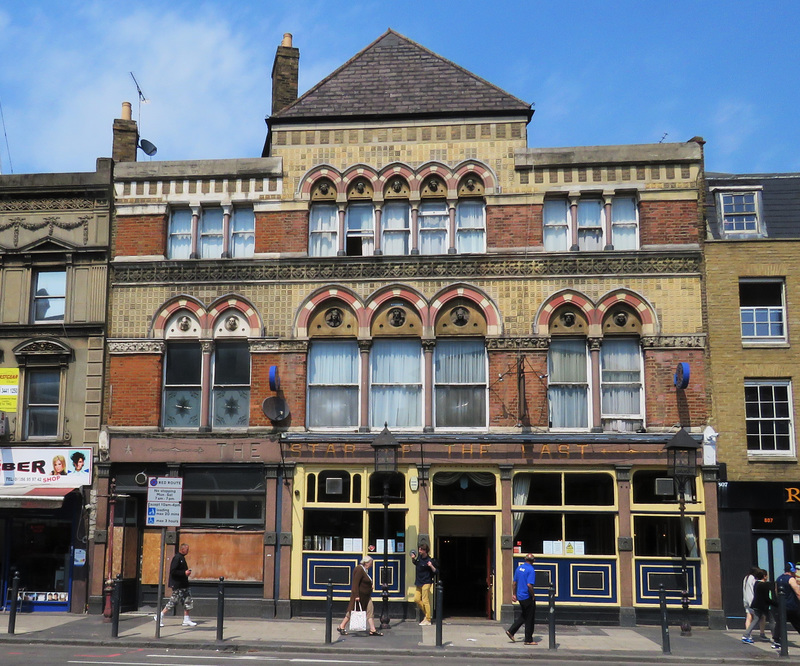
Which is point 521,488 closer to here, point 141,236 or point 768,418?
point 768,418

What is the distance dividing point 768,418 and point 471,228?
8512mm

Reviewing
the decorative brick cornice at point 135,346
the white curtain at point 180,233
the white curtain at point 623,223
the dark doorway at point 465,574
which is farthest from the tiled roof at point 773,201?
the decorative brick cornice at point 135,346

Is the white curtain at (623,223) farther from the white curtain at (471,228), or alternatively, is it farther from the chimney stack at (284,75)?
the chimney stack at (284,75)

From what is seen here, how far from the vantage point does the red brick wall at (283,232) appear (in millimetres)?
23422

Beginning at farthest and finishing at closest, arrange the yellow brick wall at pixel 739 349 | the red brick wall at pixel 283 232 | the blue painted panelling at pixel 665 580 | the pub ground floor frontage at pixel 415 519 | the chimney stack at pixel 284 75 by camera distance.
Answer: the chimney stack at pixel 284 75
the red brick wall at pixel 283 232
the yellow brick wall at pixel 739 349
the pub ground floor frontage at pixel 415 519
the blue painted panelling at pixel 665 580

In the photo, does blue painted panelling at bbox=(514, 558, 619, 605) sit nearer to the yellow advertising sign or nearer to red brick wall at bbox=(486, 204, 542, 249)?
red brick wall at bbox=(486, 204, 542, 249)

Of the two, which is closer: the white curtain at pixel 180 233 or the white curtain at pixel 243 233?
the white curtain at pixel 243 233

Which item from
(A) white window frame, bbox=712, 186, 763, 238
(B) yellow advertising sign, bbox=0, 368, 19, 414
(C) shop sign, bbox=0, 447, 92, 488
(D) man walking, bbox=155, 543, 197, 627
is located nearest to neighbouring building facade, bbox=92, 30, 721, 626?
(C) shop sign, bbox=0, 447, 92, 488

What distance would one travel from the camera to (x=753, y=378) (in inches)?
873

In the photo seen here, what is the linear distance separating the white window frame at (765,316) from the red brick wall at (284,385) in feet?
35.7

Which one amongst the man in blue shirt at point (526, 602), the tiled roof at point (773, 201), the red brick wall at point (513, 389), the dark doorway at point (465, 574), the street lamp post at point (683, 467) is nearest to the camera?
the man in blue shirt at point (526, 602)

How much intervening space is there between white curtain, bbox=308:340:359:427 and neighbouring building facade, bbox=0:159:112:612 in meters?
5.42

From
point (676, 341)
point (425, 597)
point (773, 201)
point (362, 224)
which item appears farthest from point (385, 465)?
point (773, 201)

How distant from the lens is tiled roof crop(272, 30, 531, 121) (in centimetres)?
2362
